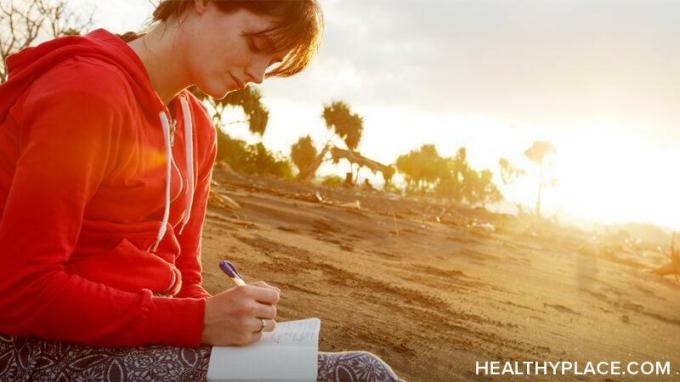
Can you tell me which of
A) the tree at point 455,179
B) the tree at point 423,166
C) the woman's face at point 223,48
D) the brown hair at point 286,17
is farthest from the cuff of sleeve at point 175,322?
the tree at point 423,166

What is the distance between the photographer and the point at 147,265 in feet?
4.14

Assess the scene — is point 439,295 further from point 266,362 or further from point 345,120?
point 345,120

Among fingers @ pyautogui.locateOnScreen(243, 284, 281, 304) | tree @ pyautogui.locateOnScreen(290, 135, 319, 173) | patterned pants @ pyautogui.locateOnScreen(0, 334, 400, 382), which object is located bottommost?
patterned pants @ pyautogui.locateOnScreen(0, 334, 400, 382)

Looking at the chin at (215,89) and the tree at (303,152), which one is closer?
the chin at (215,89)

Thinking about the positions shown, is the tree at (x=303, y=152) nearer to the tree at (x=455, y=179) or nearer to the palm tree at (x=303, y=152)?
the palm tree at (x=303, y=152)

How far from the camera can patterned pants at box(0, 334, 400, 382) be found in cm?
106

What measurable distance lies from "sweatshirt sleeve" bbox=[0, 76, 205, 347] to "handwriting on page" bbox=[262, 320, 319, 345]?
0.22m

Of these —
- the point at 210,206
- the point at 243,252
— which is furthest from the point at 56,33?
the point at 243,252

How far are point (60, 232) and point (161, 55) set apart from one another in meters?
0.53

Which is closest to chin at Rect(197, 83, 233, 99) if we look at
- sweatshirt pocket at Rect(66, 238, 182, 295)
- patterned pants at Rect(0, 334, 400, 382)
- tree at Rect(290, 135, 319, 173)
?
sweatshirt pocket at Rect(66, 238, 182, 295)

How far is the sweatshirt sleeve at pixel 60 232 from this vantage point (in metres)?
0.98

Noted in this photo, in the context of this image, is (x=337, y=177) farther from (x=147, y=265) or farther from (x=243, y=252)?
(x=147, y=265)

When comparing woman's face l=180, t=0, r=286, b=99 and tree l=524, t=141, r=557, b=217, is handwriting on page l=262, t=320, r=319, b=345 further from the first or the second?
tree l=524, t=141, r=557, b=217

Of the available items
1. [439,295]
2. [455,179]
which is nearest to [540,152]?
[455,179]
